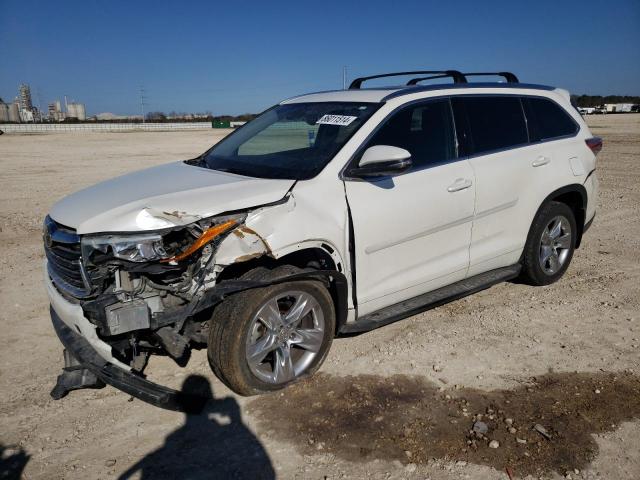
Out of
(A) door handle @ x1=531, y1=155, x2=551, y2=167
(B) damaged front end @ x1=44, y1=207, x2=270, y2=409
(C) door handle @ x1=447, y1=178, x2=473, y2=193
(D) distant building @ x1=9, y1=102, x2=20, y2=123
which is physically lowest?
(B) damaged front end @ x1=44, y1=207, x2=270, y2=409

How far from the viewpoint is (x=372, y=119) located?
12.5 feet

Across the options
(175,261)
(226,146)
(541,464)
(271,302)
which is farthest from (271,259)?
(541,464)

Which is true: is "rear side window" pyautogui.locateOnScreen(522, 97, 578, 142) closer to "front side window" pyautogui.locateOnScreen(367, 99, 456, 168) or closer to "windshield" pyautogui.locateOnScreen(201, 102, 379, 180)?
"front side window" pyautogui.locateOnScreen(367, 99, 456, 168)

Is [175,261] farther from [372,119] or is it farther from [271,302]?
[372,119]

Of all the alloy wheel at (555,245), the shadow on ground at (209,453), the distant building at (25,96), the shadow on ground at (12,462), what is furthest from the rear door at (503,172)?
the distant building at (25,96)

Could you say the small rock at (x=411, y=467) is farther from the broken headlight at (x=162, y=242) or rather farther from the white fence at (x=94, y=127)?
the white fence at (x=94, y=127)

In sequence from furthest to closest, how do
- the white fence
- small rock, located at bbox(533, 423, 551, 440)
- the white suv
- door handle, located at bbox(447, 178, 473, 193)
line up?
the white fence → door handle, located at bbox(447, 178, 473, 193) → the white suv → small rock, located at bbox(533, 423, 551, 440)

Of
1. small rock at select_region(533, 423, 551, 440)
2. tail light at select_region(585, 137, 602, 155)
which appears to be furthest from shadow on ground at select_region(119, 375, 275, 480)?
tail light at select_region(585, 137, 602, 155)

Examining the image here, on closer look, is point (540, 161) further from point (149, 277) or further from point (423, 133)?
point (149, 277)

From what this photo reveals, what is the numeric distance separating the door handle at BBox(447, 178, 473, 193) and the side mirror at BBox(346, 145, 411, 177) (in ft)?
2.30

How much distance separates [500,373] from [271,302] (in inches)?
68.3

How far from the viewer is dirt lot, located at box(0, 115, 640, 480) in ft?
9.18

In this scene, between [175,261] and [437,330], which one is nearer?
[175,261]

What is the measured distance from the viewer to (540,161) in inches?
187
